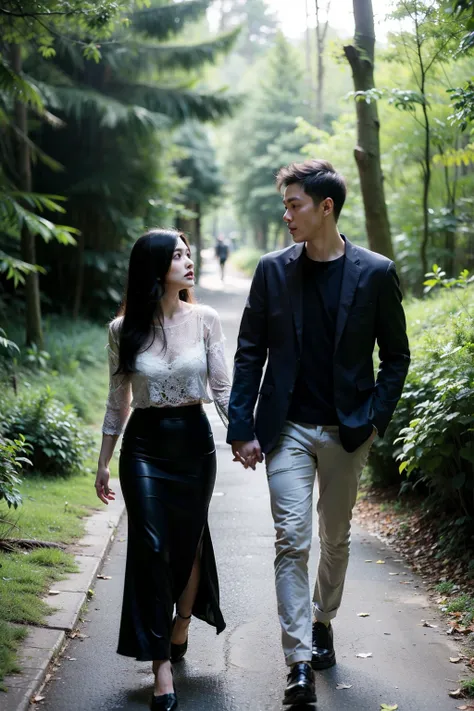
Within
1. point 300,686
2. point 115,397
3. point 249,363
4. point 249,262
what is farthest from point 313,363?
point 249,262

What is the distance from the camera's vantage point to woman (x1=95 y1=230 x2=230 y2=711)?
407cm

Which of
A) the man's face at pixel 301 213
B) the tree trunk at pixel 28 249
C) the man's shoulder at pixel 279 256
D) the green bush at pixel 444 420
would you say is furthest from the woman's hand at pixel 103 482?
the tree trunk at pixel 28 249

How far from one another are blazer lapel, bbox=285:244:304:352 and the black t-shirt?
5 cm

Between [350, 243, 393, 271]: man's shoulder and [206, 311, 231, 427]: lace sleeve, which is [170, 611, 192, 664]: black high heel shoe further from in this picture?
[350, 243, 393, 271]: man's shoulder

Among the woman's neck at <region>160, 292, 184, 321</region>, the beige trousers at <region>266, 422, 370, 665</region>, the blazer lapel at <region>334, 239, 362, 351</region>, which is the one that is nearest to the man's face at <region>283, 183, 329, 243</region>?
the blazer lapel at <region>334, 239, 362, 351</region>

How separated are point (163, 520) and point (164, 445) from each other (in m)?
0.35

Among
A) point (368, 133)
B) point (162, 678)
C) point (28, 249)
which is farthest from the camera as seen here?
point (28, 249)

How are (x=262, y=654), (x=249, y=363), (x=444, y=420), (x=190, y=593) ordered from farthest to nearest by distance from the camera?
(x=444, y=420)
(x=262, y=654)
(x=190, y=593)
(x=249, y=363)

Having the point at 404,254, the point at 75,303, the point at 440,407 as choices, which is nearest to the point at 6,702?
the point at 440,407

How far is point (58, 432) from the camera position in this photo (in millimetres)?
9031

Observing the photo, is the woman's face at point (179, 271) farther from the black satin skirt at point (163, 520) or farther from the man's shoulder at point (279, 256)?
the black satin skirt at point (163, 520)

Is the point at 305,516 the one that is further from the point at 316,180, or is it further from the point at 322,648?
the point at 316,180

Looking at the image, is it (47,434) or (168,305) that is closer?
(168,305)

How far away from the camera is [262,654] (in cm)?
480
